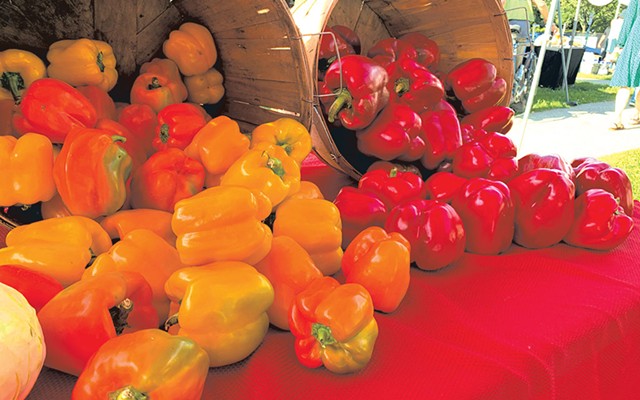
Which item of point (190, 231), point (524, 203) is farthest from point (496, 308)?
point (190, 231)

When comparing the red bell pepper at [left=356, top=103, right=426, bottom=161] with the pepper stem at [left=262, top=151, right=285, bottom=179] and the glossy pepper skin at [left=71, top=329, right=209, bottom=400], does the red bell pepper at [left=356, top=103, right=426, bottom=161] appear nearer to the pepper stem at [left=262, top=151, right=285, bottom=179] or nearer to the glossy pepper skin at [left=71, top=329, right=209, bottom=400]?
the pepper stem at [left=262, top=151, right=285, bottom=179]

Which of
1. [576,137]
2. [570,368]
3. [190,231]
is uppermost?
[190,231]

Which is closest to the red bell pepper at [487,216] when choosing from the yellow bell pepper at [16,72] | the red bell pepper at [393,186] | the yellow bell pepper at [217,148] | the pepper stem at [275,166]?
the red bell pepper at [393,186]

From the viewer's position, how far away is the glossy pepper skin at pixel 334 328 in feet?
2.88

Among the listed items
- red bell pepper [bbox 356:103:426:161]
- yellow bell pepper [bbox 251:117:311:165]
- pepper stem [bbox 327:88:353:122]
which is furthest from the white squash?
red bell pepper [bbox 356:103:426:161]

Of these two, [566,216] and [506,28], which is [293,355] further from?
[506,28]

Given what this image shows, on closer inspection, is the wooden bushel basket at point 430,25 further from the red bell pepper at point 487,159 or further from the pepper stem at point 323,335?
the pepper stem at point 323,335

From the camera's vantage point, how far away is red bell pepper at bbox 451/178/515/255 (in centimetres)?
134

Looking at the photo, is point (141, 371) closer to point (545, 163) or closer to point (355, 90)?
point (355, 90)

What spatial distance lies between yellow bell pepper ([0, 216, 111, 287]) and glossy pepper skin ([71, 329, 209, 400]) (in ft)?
0.94

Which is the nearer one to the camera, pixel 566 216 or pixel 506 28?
pixel 566 216

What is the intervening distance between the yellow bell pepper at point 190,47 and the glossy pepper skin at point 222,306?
1012 mm

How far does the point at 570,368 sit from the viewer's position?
40.1 inches

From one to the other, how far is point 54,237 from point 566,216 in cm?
121
